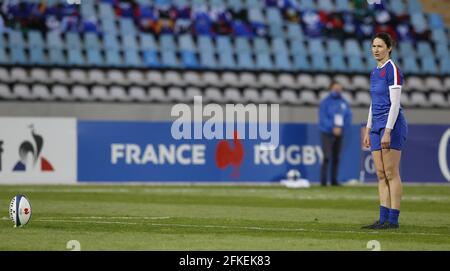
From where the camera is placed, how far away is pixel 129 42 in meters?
25.4

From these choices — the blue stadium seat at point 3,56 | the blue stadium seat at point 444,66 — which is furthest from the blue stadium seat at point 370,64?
the blue stadium seat at point 3,56

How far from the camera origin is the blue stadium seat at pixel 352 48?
27.8 m

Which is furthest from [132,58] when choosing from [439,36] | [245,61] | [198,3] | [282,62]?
[439,36]

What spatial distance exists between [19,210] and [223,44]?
52.4 feet

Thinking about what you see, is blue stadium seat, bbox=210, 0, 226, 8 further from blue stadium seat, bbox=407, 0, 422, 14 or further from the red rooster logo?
blue stadium seat, bbox=407, 0, 422, 14

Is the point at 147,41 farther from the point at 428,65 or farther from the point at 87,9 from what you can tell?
the point at 428,65

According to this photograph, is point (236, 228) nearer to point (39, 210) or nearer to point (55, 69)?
point (39, 210)

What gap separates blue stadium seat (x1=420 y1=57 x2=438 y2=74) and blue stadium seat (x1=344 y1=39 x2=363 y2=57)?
75.0 inches

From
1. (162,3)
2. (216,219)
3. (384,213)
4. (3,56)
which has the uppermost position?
(162,3)

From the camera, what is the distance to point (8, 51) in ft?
78.8

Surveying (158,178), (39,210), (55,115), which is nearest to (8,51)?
(55,115)

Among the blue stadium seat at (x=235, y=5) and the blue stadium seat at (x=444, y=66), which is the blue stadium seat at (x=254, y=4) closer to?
the blue stadium seat at (x=235, y=5)

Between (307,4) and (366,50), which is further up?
(307,4)

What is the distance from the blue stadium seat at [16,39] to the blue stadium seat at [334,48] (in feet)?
28.3
